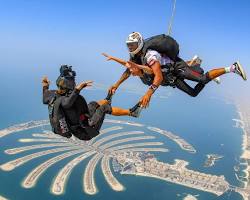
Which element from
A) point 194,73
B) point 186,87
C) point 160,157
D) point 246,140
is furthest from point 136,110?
point 246,140

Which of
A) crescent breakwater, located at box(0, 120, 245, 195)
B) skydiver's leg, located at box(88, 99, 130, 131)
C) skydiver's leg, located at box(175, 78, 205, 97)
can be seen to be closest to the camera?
skydiver's leg, located at box(88, 99, 130, 131)

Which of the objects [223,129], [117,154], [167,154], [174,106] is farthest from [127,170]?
[174,106]

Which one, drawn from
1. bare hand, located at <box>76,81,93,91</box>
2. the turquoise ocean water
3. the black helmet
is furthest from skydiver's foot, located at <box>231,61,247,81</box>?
the turquoise ocean water

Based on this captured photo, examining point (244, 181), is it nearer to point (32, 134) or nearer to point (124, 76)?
point (32, 134)

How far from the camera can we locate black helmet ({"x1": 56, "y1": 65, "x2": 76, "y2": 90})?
7231mm

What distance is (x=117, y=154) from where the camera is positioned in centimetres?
8619

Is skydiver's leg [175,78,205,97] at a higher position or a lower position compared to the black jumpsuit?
higher

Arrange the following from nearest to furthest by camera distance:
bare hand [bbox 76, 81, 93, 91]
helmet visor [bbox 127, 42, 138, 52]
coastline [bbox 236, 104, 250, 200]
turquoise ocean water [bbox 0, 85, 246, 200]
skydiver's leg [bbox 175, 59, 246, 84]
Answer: bare hand [bbox 76, 81, 93, 91]
helmet visor [bbox 127, 42, 138, 52]
skydiver's leg [bbox 175, 59, 246, 84]
turquoise ocean water [bbox 0, 85, 246, 200]
coastline [bbox 236, 104, 250, 200]

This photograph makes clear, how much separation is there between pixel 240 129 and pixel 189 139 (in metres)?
42.2

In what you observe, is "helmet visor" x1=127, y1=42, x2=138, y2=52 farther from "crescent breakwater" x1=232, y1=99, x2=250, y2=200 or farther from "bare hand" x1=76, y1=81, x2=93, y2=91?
"crescent breakwater" x1=232, y1=99, x2=250, y2=200

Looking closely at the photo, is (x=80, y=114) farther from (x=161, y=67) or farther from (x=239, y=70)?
A: (x=239, y=70)

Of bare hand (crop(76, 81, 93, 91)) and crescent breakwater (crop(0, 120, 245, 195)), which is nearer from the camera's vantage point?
bare hand (crop(76, 81, 93, 91))

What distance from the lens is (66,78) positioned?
725 cm

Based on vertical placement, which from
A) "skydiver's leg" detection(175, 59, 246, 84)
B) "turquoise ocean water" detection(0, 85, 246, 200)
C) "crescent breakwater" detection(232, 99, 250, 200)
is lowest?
"crescent breakwater" detection(232, 99, 250, 200)
